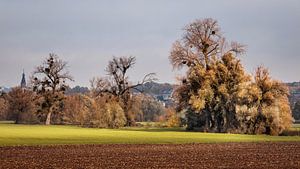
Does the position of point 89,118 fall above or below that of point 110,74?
below

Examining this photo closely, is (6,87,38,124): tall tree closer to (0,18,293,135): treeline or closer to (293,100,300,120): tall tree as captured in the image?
(0,18,293,135): treeline

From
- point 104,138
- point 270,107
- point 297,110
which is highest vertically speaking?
point 297,110

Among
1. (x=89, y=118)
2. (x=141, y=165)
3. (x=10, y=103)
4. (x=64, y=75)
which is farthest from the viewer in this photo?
(x=10, y=103)

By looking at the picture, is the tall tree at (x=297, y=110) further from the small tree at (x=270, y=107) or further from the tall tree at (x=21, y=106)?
the tall tree at (x=21, y=106)

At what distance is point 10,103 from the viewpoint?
13700 cm

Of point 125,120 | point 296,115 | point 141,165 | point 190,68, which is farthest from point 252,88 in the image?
point 296,115

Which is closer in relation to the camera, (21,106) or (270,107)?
(270,107)

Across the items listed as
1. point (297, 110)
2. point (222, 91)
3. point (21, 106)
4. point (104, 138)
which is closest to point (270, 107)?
point (222, 91)

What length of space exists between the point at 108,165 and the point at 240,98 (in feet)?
199

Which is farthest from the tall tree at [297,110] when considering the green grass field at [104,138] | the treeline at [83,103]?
the green grass field at [104,138]

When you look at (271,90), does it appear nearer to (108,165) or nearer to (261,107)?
(261,107)

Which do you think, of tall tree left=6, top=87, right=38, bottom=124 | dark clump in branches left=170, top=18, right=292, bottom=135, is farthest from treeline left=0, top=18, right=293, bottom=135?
tall tree left=6, top=87, right=38, bottom=124

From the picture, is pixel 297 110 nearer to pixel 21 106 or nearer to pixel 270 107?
pixel 270 107

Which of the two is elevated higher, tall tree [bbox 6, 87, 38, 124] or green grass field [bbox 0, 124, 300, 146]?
tall tree [bbox 6, 87, 38, 124]
